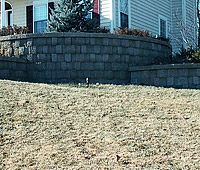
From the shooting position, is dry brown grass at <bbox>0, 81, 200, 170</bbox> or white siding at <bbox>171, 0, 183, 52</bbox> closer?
dry brown grass at <bbox>0, 81, 200, 170</bbox>

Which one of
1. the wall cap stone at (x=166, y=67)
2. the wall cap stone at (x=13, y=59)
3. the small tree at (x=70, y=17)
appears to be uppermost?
the small tree at (x=70, y=17)

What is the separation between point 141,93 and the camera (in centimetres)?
932

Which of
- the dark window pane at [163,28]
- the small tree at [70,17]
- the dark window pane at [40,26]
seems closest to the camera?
the small tree at [70,17]

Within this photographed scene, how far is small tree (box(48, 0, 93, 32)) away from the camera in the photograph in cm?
1295

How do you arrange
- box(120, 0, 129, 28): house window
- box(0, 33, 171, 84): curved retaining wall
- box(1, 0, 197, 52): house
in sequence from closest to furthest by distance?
box(0, 33, 171, 84): curved retaining wall, box(1, 0, 197, 52): house, box(120, 0, 129, 28): house window

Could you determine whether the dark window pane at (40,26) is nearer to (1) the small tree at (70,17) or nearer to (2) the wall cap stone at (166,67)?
(1) the small tree at (70,17)

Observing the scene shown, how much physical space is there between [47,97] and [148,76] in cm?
395

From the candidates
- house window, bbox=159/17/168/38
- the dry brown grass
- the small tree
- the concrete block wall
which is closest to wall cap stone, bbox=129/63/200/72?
the dry brown grass

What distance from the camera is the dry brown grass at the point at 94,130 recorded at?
17.6 feet

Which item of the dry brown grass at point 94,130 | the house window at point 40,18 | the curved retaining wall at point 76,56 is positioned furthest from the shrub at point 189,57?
the house window at point 40,18

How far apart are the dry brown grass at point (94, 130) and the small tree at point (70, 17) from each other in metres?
4.48

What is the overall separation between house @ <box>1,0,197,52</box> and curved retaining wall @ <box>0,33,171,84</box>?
3.55 m

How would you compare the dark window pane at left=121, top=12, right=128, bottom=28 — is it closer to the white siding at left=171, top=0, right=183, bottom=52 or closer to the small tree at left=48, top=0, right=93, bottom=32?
the small tree at left=48, top=0, right=93, bottom=32

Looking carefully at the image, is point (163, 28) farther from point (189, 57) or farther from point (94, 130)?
point (94, 130)
